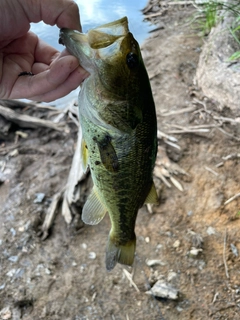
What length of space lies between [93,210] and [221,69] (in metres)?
2.67

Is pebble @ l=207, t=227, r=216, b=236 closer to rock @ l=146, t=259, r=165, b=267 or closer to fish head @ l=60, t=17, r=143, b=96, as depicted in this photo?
rock @ l=146, t=259, r=165, b=267

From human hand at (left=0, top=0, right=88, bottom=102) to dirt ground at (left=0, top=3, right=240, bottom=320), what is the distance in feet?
4.97

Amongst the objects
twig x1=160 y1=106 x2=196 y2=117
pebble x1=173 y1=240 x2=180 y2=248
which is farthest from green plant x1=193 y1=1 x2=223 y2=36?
pebble x1=173 y1=240 x2=180 y2=248

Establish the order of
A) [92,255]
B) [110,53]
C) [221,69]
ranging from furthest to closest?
[221,69], [92,255], [110,53]

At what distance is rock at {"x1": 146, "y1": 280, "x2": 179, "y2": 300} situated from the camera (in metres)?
2.69

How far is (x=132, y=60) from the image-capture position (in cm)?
139

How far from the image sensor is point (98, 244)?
3.08 m

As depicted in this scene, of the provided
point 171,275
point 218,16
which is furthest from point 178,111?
point 171,275

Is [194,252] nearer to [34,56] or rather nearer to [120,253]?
[120,253]

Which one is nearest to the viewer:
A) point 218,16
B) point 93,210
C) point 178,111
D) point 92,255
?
point 93,210

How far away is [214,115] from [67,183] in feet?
5.73

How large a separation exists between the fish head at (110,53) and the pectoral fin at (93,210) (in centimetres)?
63

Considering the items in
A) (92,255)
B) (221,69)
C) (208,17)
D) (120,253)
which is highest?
(120,253)

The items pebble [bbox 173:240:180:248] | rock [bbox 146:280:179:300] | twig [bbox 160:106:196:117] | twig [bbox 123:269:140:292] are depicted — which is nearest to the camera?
rock [bbox 146:280:179:300]
